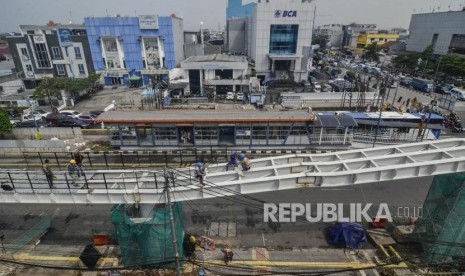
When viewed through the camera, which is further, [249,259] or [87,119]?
[87,119]

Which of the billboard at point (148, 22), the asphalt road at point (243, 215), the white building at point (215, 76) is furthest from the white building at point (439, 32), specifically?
the billboard at point (148, 22)

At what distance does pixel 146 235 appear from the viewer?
13.5 metres

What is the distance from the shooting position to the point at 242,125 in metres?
27.1

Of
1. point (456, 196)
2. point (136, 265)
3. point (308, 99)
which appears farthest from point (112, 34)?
point (456, 196)


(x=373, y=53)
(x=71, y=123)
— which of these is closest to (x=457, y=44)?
(x=373, y=53)

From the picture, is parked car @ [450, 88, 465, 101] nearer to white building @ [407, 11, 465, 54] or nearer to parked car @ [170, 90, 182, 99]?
white building @ [407, 11, 465, 54]

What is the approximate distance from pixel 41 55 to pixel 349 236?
66.0 m

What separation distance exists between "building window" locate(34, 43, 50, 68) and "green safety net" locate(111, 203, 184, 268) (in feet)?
187

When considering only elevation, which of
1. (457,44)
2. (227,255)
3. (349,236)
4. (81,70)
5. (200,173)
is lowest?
(227,255)

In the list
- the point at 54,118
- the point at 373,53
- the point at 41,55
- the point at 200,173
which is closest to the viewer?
the point at 200,173

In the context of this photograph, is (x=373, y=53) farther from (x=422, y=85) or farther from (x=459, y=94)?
(x=459, y=94)

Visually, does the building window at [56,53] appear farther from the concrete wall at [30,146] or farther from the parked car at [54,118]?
the concrete wall at [30,146]

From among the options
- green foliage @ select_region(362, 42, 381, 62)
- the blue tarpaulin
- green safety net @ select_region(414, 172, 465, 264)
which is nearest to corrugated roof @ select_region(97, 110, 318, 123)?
the blue tarpaulin

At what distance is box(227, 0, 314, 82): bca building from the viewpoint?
2057 inches
